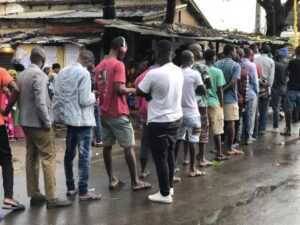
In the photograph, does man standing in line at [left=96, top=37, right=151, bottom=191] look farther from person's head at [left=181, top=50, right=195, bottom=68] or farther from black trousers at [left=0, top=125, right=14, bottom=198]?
black trousers at [left=0, top=125, right=14, bottom=198]

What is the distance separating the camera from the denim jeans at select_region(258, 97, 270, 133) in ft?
42.1

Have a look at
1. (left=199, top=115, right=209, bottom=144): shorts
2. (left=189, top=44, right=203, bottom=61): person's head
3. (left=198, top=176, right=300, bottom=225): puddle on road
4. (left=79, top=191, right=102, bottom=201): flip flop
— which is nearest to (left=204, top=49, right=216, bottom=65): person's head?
(left=189, top=44, right=203, bottom=61): person's head

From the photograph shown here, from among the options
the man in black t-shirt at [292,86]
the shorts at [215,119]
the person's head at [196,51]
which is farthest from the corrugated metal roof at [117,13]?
the person's head at [196,51]

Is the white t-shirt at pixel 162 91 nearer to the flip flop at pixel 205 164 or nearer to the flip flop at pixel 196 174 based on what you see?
the flip flop at pixel 196 174

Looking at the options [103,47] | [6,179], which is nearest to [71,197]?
[6,179]

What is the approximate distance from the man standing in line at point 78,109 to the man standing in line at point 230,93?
12.4ft

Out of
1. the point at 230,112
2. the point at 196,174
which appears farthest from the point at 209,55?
the point at 196,174

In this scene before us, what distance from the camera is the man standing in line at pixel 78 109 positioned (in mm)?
7266

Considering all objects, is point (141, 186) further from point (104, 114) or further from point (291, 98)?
point (291, 98)

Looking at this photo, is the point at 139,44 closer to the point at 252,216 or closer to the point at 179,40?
the point at 179,40

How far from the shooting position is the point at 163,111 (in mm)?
7320

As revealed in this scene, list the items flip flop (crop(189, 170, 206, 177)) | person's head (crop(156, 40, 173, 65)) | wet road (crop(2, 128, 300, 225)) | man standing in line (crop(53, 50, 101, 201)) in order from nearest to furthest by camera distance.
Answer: wet road (crop(2, 128, 300, 225)) < man standing in line (crop(53, 50, 101, 201)) < person's head (crop(156, 40, 173, 65)) < flip flop (crop(189, 170, 206, 177))

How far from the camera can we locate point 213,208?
286 inches

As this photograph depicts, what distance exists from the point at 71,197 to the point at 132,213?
1031 millimetres
